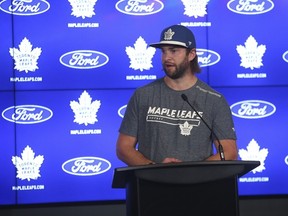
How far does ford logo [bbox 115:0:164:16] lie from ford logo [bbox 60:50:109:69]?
405 millimetres

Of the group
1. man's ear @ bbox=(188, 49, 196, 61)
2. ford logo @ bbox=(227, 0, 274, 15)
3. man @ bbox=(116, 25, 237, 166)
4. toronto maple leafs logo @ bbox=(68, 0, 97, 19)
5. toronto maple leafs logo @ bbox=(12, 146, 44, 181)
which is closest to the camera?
man @ bbox=(116, 25, 237, 166)

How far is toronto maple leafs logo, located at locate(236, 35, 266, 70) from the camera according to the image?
4.37 meters

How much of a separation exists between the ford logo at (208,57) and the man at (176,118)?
56.0 inches

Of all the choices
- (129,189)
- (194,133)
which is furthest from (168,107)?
(129,189)

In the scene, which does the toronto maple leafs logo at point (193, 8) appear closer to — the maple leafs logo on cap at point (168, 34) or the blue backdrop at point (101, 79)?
the blue backdrop at point (101, 79)

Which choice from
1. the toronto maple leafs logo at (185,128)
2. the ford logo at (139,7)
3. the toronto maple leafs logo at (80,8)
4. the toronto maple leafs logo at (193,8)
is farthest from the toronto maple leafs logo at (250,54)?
the toronto maple leafs logo at (185,128)

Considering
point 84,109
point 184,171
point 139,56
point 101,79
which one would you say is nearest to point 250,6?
point 139,56

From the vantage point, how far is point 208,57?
4.35m

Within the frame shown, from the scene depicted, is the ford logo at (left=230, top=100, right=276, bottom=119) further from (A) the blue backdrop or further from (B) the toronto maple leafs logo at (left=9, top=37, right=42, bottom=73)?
(B) the toronto maple leafs logo at (left=9, top=37, right=42, bottom=73)

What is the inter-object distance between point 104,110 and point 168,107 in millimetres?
1521

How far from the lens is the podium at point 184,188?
2.07 meters

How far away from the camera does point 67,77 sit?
4.25m

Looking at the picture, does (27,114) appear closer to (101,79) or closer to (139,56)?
(101,79)

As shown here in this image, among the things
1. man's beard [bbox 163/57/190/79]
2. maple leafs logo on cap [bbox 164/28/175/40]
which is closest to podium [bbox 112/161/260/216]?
man's beard [bbox 163/57/190/79]
